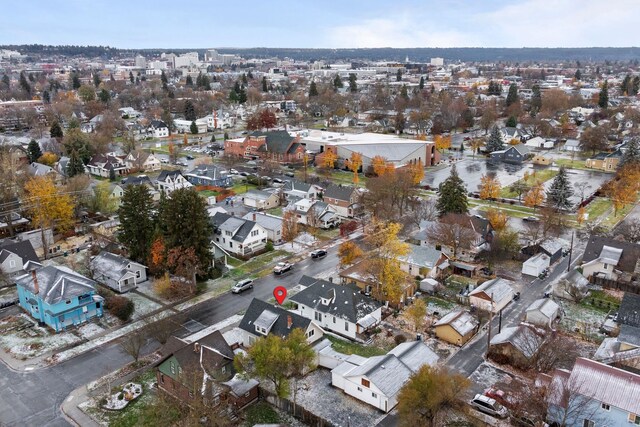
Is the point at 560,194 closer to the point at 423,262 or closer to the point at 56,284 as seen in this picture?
the point at 423,262

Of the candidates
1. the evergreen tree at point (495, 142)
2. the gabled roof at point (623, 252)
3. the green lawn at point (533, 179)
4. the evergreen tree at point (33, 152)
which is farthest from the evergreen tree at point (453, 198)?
the evergreen tree at point (33, 152)

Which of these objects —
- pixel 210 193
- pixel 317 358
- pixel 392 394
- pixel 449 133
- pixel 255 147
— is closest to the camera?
pixel 392 394

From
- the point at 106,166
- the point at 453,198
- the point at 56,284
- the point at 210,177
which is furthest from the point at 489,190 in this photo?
the point at 106,166

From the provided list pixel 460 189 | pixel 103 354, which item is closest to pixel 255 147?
pixel 460 189

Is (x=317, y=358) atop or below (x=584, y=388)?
below

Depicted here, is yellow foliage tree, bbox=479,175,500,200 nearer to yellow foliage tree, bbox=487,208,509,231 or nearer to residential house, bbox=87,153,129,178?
yellow foliage tree, bbox=487,208,509,231

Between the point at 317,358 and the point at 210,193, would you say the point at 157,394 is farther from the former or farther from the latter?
the point at 210,193
